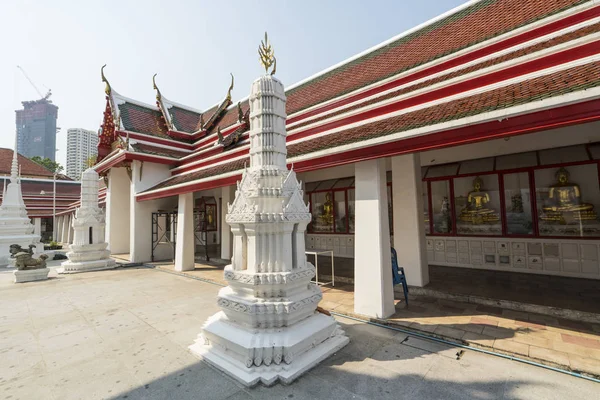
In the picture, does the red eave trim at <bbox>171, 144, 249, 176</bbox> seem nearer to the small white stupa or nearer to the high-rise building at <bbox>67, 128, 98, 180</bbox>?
the small white stupa

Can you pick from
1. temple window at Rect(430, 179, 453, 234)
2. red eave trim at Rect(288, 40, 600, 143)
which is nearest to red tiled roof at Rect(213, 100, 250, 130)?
red eave trim at Rect(288, 40, 600, 143)

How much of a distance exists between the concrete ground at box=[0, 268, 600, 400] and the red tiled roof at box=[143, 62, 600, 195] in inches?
132

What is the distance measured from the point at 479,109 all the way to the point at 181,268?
10.1 metres

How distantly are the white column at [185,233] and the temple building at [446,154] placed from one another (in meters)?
0.08

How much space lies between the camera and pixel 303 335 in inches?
144

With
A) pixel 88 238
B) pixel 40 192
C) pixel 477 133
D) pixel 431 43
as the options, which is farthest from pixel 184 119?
pixel 40 192

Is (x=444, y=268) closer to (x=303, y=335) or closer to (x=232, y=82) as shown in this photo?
(x=303, y=335)

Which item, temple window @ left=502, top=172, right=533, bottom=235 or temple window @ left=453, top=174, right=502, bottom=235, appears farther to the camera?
temple window @ left=453, top=174, right=502, bottom=235

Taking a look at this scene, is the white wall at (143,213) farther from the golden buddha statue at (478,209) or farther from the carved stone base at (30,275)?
the golden buddha statue at (478,209)

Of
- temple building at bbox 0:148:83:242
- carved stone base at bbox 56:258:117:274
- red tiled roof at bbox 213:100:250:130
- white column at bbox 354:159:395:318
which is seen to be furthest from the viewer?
temple building at bbox 0:148:83:242

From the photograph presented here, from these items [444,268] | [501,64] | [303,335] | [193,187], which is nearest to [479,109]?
[501,64]

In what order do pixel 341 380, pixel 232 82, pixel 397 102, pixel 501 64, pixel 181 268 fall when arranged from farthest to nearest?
1. pixel 232 82
2. pixel 181 268
3. pixel 397 102
4. pixel 501 64
5. pixel 341 380

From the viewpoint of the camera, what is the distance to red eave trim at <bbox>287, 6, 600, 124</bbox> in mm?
5176

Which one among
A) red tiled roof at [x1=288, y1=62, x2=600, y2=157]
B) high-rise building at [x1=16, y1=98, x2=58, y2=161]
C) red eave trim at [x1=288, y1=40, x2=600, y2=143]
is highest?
high-rise building at [x1=16, y1=98, x2=58, y2=161]
